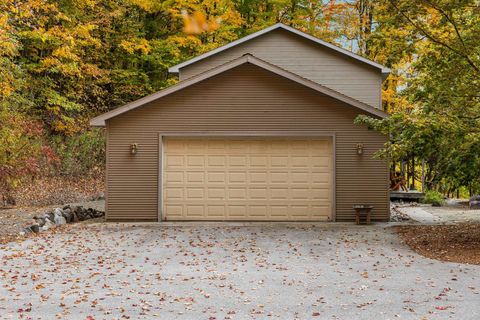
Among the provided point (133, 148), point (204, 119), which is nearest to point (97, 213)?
point (133, 148)

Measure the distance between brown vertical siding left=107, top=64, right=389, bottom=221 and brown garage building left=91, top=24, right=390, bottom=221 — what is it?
1.1 inches

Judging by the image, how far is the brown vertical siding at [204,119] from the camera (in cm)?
1602

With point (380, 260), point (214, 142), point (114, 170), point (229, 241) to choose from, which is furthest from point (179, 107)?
point (380, 260)

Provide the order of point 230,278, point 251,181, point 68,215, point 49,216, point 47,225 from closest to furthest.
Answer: point 230,278, point 47,225, point 49,216, point 251,181, point 68,215

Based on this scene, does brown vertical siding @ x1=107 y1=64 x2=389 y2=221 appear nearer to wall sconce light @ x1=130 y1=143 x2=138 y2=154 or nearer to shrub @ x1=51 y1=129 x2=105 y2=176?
wall sconce light @ x1=130 y1=143 x2=138 y2=154

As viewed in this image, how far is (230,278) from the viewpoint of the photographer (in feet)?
29.1

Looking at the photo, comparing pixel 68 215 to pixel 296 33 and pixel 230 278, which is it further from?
pixel 296 33

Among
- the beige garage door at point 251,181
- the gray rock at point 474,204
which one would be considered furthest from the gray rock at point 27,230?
the gray rock at point 474,204

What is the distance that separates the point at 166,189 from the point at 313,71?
7144 millimetres

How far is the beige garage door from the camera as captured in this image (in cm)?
1602

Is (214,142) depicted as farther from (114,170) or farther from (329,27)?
(329,27)

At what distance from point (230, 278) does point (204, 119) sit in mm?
7847

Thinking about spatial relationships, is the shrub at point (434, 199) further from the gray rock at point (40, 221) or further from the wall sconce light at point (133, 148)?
the gray rock at point (40, 221)

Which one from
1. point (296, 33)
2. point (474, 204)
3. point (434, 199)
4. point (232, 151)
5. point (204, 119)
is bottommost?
point (474, 204)
